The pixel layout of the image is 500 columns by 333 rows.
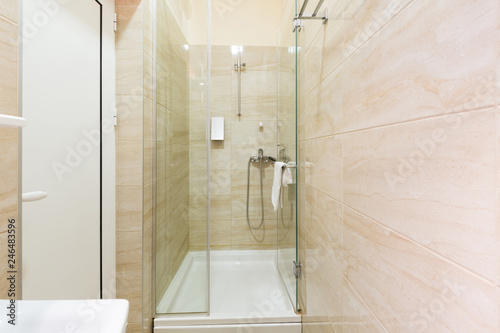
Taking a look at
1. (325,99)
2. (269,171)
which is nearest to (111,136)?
(325,99)

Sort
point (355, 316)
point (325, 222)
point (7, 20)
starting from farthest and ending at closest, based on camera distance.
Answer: point (325, 222), point (355, 316), point (7, 20)

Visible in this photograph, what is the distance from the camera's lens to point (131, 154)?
141cm

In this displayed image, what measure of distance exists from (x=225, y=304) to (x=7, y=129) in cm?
151

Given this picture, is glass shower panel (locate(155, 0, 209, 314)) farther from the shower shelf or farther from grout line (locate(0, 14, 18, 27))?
the shower shelf

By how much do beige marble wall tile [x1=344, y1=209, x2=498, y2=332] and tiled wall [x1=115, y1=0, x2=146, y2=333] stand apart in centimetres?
115

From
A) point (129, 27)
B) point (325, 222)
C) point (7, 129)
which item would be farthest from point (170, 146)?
point (325, 222)

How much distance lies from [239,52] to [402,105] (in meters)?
1.98

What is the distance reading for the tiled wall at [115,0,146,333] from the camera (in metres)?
1.40

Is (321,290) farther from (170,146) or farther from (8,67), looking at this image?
(8,67)

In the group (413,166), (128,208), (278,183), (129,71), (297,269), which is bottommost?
(297,269)

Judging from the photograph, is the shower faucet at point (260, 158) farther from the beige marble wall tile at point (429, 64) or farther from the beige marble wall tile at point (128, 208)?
the beige marble wall tile at point (429, 64)

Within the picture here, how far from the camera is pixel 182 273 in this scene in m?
1.71

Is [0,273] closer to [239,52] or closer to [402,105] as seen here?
[402,105]

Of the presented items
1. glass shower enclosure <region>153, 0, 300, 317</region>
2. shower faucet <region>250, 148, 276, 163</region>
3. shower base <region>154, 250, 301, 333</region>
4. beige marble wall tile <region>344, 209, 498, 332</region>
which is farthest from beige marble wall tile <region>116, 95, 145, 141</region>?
beige marble wall tile <region>344, 209, 498, 332</region>
